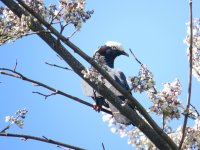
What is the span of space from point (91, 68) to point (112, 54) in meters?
5.34

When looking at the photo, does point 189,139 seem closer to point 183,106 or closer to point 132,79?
point 183,106

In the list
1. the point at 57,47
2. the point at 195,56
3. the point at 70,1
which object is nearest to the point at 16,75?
the point at 57,47

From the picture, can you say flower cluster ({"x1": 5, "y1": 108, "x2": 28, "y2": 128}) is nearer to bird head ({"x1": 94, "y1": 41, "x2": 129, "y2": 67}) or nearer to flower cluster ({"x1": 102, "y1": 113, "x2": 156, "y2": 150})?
flower cluster ({"x1": 102, "y1": 113, "x2": 156, "y2": 150})

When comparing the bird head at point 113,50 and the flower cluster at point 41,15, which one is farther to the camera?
the bird head at point 113,50

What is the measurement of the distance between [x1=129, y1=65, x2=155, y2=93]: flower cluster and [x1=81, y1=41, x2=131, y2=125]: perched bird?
10.7 inches

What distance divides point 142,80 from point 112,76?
3.28m

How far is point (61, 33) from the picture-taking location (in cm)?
307

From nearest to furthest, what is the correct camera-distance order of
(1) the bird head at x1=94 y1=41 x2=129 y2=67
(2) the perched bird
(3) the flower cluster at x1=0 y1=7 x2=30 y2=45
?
(3) the flower cluster at x1=0 y1=7 x2=30 y2=45, (2) the perched bird, (1) the bird head at x1=94 y1=41 x2=129 y2=67

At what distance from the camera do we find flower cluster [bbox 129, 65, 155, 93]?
3.10 metres

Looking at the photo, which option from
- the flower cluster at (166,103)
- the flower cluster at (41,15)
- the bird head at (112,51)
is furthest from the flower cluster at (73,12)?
the bird head at (112,51)

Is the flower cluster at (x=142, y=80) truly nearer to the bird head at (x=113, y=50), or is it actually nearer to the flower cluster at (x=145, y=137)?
the flower cluster at (x=145, y=137)

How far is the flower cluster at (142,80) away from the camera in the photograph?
3.10 m

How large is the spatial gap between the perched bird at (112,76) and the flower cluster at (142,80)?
273 millimetres

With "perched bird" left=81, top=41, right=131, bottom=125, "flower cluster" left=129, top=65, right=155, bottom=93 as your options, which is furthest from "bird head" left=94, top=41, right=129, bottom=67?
"flower cluster" left=129, top=65, right=155, bottom=93
